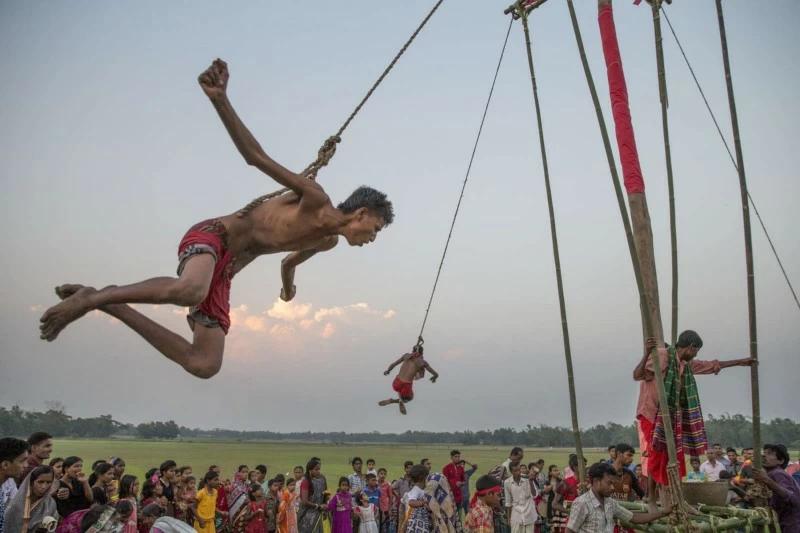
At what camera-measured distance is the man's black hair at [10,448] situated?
17.8 feet

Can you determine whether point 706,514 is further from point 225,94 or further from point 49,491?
point 49,491

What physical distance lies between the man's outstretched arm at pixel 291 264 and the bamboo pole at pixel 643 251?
2.65m

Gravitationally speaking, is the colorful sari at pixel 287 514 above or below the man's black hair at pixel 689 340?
below

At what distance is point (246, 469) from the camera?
13.8m

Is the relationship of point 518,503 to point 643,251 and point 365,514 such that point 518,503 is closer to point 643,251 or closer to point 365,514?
point 365,514

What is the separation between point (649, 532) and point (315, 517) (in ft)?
28.2

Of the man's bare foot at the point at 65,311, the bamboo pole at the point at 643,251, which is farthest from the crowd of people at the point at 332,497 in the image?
the man's bare foot at the point at 65,311

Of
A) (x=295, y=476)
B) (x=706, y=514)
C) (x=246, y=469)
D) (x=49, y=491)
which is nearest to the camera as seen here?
(x=706, y=514)

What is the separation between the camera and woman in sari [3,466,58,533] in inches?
251

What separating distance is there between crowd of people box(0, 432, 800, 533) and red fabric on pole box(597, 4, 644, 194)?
3.29 meters

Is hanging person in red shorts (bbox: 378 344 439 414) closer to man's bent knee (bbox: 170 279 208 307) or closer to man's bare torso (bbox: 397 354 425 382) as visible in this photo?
man's bare torso (bbox: 397 354 425 382)

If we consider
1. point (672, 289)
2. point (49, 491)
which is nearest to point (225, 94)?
point (672, 289)

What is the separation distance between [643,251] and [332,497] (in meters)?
9.44

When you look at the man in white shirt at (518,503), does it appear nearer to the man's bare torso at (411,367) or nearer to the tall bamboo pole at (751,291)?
the man's bare torso at (411,367)
